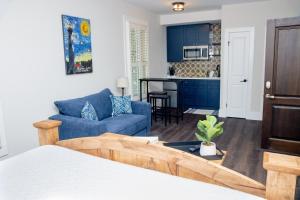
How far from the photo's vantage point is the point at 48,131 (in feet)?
5.90

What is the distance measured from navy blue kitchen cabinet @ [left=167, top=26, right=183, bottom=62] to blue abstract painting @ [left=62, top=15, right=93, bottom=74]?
3.41 meters

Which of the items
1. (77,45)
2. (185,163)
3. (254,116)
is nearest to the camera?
(185,163)

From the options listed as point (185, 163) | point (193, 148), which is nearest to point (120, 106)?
point (193, 148)

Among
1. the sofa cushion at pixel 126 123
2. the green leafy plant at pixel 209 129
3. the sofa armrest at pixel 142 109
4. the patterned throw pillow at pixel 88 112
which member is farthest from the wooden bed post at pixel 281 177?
the sofa armrest at pixel 142 109

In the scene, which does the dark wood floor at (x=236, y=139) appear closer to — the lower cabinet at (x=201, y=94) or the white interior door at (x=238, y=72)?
the white interior door at (x=238, y=72)

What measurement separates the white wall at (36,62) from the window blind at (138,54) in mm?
974

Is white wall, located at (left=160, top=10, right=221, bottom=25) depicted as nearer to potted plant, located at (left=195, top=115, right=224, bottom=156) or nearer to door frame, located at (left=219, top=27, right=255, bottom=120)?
door frame, located at (left=219, top=27, right=255, bottom=120)

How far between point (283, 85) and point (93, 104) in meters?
2.87

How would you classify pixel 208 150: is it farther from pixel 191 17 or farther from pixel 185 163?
pixel 191 17

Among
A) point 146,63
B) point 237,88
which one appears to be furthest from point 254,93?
point 146,63

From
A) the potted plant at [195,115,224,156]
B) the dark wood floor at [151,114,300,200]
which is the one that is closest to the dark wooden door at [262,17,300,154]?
the dark wood floor at [151,114,300,200]

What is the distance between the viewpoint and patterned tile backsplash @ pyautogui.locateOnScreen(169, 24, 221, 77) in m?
6.66

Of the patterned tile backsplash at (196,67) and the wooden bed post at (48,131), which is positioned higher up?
the patterned tile backsplash at (196,67)

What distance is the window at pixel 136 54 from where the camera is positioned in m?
5.05
